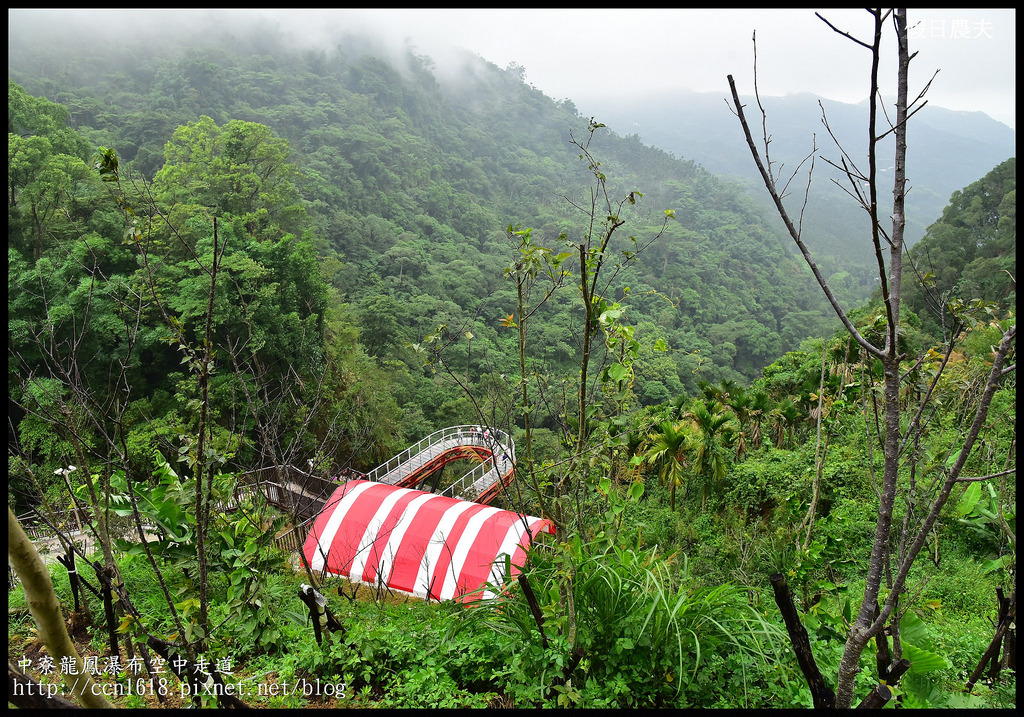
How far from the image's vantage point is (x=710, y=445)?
977 cm

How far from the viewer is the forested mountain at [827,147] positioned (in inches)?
3056

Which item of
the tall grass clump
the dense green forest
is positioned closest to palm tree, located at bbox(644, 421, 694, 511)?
the dense green forest

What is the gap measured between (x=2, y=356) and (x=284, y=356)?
12.8 metres

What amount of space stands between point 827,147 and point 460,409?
130 meters

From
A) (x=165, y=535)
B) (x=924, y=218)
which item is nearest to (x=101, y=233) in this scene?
(x=165, y=535)

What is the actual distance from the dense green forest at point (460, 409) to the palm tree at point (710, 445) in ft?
0.19

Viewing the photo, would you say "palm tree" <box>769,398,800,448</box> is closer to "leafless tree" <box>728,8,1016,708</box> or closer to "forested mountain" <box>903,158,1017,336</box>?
"leafless tree" <box>728,8,1016,708</box>

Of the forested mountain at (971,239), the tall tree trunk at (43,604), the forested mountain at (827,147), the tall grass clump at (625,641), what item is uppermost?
the forested mountain at (827,147)

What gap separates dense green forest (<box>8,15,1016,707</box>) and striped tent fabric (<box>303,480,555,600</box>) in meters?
0.74

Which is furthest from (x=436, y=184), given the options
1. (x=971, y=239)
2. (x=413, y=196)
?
(x=971, y=239)

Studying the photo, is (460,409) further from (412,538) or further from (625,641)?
(625,641)

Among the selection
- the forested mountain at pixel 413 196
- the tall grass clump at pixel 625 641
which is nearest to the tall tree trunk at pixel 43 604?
the tall grass clump at pixel 625 641

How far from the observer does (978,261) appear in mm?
18781

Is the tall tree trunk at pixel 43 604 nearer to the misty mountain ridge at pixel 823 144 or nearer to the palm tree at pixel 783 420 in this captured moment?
the palm tree at pixel 783 420
